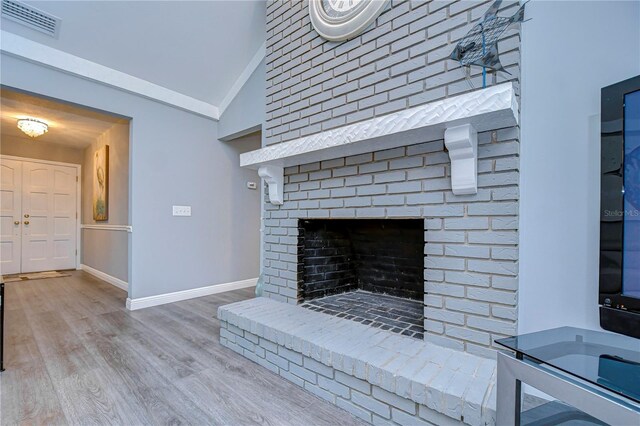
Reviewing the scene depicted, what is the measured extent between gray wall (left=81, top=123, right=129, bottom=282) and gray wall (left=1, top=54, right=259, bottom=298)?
2.43 feet

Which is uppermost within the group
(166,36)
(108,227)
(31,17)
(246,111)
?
(166,36)

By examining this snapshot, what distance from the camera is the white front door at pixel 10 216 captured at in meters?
4.79

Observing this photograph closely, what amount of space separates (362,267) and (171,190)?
2.38 meters

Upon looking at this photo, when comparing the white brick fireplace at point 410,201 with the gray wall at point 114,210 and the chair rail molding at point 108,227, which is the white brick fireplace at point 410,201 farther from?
the gray wall at point 114,210

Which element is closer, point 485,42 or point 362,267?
point 485,42

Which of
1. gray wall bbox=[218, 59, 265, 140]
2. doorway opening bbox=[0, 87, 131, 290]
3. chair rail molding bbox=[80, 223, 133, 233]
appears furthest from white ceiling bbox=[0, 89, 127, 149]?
chair rail molding bbox=[80, 223, 133, 233]

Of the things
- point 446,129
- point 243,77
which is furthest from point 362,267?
point 243,77

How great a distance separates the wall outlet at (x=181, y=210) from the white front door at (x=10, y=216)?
3.84 metres

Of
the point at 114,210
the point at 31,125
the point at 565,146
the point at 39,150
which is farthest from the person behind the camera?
the point at 39,150

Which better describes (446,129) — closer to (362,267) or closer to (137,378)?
(362,267)

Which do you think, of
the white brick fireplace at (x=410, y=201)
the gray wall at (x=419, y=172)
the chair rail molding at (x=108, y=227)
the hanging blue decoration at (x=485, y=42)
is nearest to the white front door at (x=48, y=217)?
the chair rail molding at (x=108, y=227)

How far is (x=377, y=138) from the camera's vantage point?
1.47 metres

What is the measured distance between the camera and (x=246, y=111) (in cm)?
Result: 334

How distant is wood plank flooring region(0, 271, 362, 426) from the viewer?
136cm
